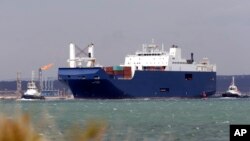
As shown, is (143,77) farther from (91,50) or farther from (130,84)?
(91,50)

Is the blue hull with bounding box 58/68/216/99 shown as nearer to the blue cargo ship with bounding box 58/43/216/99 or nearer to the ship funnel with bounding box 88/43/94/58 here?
the blue cargo ship with bounding box 58/43/216/99

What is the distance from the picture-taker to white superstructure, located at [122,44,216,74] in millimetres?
89188

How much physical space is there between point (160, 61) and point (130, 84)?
8302mm

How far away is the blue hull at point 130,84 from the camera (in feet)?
268

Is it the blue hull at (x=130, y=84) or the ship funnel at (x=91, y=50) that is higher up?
the ship funnel at (x=91, y=50)

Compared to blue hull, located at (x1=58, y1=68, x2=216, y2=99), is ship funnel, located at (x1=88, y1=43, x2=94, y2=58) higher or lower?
higher

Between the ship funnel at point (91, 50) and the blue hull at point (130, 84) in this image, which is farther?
the ship funnel at point (91, 50)

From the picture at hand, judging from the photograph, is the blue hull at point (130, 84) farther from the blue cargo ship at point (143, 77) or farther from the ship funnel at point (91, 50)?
the ship funnel at point (91, 50)

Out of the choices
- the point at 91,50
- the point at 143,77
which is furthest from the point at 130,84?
the point at 91,50

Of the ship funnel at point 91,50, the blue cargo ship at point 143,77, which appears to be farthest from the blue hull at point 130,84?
the ship funnel at point 91,50

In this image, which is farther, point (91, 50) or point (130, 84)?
point (91, 50)

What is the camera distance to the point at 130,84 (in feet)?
272

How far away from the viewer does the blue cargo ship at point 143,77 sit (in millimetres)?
82562

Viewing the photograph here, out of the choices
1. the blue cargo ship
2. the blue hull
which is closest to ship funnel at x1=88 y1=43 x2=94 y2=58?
the blue cargo ship
